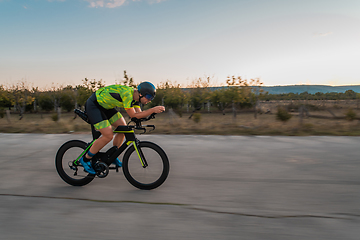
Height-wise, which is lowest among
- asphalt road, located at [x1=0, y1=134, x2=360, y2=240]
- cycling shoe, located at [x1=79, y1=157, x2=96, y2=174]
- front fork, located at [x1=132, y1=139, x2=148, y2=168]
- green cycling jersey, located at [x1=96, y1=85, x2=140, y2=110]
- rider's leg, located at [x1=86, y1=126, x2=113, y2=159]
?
asphalt road, located at [x1=0, y1=134, x2=360, y2=240]

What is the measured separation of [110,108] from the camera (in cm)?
381

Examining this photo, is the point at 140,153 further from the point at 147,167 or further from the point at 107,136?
the point at 107,136

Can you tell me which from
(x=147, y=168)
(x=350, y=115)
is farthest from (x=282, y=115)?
(x=147, y=168)

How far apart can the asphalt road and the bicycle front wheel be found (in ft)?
0.50

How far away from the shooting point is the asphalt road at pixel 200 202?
102 inches

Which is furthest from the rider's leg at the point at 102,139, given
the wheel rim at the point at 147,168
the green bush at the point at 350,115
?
the green bush at the point at 350,115

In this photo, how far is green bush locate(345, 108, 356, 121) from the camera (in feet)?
42.3

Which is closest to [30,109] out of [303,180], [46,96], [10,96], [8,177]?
[46,96]

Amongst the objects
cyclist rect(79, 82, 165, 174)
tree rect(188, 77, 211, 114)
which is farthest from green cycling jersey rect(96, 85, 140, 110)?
tree rect(188, 77, 211, 114)

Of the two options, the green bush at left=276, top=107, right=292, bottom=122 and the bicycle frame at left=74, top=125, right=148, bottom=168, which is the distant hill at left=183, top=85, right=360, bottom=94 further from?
the bicycle frame at left=74, top=125, right=148, bottom=168

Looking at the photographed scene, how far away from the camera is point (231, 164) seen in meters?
5.25

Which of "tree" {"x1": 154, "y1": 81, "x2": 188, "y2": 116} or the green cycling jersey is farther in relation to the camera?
"tree" {"x1": 154, "y1": 81, "x2": 188, "y2": 116}

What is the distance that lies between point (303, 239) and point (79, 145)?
3.32 meters

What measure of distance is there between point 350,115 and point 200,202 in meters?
13.1
